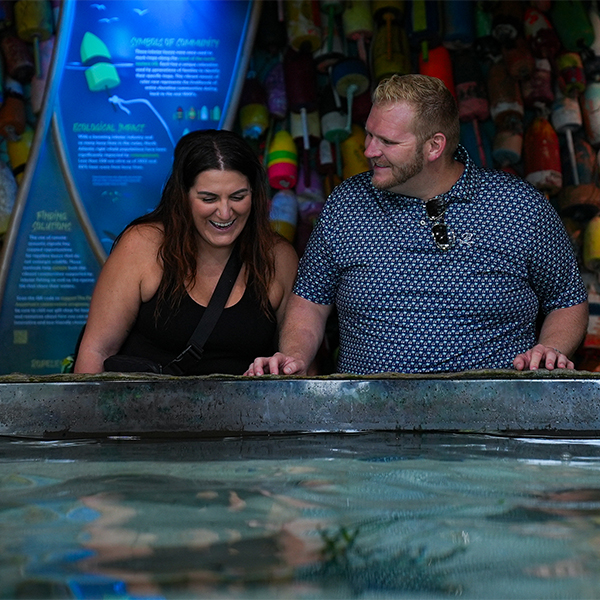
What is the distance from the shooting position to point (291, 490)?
105 centimetres

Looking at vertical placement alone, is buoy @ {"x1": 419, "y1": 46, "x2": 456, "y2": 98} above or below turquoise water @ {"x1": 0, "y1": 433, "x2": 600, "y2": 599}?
above

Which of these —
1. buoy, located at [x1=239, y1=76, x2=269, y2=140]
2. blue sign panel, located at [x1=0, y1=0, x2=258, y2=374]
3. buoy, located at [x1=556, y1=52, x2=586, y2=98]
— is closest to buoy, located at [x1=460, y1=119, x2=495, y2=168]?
buoy, located at [x1=556, y1=52, x2=586, y2=98]

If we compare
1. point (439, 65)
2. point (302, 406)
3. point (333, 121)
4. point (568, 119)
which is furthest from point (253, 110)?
point (302, 406)

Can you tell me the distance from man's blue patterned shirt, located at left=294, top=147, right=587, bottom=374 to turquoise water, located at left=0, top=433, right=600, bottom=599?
896mm

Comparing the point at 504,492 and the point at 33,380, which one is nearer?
the point at 504,492

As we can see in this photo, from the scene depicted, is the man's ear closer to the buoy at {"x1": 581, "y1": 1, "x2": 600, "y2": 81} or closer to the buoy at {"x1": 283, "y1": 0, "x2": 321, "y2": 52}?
the buoy at {"x1": 283, "y1": 0, "x2": 321, "y2": 52}

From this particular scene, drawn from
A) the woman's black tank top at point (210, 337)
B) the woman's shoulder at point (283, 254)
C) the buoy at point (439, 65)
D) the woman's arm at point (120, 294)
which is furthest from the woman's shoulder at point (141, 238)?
the buoy at point (439, 65)

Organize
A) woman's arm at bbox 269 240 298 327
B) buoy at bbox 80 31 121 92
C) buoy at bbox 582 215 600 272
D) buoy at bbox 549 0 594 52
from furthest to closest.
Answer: buoy at bbox 80 31 121 92 → buoy at bbox 549 0 594 52 → buoy at bbox 582 215 600 272 → woman's arm at bbox 269 240 298 327

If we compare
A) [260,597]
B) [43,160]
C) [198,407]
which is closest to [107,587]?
[260,597]

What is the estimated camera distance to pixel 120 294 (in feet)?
7.46

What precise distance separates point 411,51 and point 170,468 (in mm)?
2812

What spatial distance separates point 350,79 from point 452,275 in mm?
1483

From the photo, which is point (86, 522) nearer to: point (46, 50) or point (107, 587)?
point (107, 587)

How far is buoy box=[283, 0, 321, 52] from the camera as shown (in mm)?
3383
